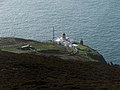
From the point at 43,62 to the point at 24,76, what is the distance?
7306 mm

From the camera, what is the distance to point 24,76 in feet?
106

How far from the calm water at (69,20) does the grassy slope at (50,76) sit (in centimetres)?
6176

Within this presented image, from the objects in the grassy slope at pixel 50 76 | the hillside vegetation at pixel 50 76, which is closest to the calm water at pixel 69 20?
the grassy slope at pixel 50 76

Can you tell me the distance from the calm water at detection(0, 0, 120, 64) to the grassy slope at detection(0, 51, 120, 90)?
61761 mm

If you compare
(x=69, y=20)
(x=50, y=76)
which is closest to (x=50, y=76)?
(x=50, y=76)

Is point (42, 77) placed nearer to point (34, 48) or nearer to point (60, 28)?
point (34, 48)

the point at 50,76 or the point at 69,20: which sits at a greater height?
the point at 50,76

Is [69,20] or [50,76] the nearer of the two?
[50,76]

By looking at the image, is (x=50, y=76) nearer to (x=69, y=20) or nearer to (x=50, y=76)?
(x=50, y=76)

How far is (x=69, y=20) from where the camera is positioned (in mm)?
134750

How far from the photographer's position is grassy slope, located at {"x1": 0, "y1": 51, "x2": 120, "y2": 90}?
95.9 feet

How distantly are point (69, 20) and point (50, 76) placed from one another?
10212 centimetres

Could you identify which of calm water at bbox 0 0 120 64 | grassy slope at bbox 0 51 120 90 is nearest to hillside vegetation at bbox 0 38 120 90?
grassy slope at bbox 0 51 120 90

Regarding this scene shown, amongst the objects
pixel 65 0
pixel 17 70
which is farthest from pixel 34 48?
pixel 65 0
